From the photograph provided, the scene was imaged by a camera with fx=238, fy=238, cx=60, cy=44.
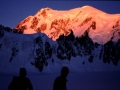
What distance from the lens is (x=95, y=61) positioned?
12094 cm

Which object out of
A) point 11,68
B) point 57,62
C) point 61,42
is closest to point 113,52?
point 61,42

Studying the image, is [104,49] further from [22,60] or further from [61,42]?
[22,60]

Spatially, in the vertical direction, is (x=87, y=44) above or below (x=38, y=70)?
above

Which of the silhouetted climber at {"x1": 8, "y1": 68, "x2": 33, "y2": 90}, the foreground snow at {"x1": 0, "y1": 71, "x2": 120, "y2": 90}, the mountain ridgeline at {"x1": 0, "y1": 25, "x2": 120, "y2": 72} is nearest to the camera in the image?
the silhouetted climber at {"x1": 8, "y1": 68, "x2": 33, "y2": 90}

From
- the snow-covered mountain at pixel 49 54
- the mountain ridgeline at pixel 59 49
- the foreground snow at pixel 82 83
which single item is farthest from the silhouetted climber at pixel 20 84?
the mountain ridgeline at pixel 59 49

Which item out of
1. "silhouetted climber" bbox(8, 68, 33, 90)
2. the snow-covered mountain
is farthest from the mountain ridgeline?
"silhouetted climber" bbox(8, 68, 33, 90)

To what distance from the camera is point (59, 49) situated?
359 feet

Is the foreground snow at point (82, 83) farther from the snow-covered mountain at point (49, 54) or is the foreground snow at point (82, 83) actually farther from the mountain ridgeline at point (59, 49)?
the mountain ridgeline at point (59, 49)

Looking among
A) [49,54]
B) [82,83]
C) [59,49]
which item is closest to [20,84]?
[82,83]

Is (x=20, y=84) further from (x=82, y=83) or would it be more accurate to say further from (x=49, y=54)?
(x=49, y=54)

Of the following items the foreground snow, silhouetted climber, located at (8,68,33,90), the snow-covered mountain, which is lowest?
the foreground snow

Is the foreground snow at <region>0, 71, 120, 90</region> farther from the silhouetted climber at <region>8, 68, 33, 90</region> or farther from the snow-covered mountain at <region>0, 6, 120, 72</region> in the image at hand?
the snow-covered mountain at <region>0, 6, 120, 72</region>

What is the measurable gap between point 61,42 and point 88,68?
17.8 metres

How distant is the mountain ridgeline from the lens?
88.9m
